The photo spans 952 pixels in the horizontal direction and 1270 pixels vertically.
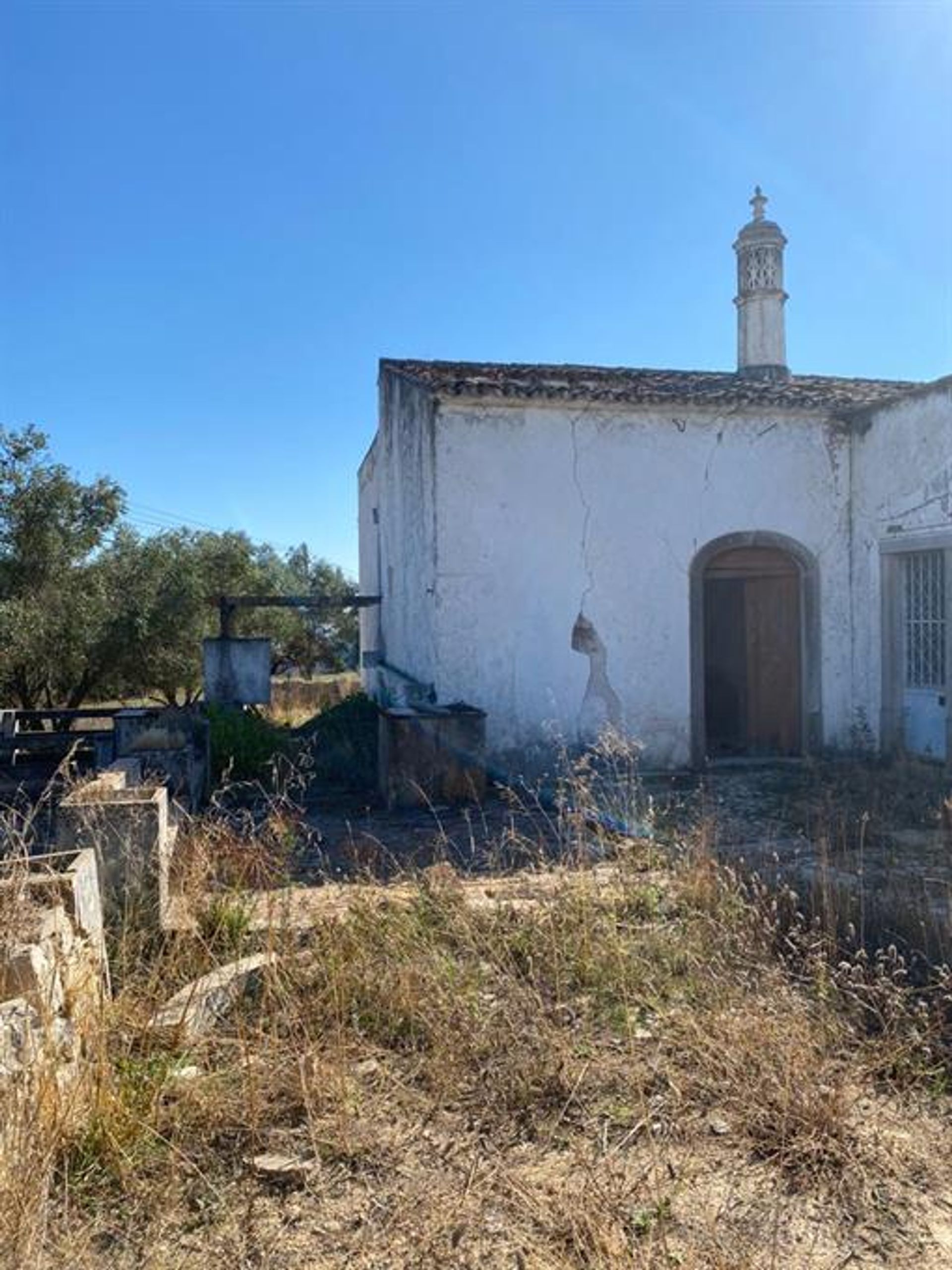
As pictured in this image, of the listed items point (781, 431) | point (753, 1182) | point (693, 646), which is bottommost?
point (753, 1182)

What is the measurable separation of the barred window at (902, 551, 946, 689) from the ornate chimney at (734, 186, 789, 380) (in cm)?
464

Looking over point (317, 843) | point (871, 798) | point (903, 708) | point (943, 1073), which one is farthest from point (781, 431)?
point (943, 1073)

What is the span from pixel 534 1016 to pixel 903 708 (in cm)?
859

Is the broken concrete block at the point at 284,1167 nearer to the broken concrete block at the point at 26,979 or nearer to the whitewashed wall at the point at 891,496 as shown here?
the broken concrete block at the point at 26,979

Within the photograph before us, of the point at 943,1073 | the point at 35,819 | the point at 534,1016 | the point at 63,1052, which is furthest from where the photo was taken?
the point at 35,819

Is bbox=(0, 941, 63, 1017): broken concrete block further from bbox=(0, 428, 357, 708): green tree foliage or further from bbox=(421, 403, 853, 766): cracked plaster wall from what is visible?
bbox=(0, 428, 357, 708): green tree foliage

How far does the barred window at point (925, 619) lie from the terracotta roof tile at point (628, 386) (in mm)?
2071

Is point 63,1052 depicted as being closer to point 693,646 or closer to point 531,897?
point 531,897

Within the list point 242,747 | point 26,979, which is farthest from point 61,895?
point 242,747

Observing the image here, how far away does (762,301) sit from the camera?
1395 cm

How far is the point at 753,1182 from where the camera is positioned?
2.83 m

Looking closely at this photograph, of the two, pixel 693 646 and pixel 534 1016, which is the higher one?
pixel 693 646

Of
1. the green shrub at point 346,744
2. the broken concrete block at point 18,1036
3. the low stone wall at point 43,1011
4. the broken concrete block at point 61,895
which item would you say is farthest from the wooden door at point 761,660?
the broken concrete block at point 18,1036

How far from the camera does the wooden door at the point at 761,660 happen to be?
37.9 ft
